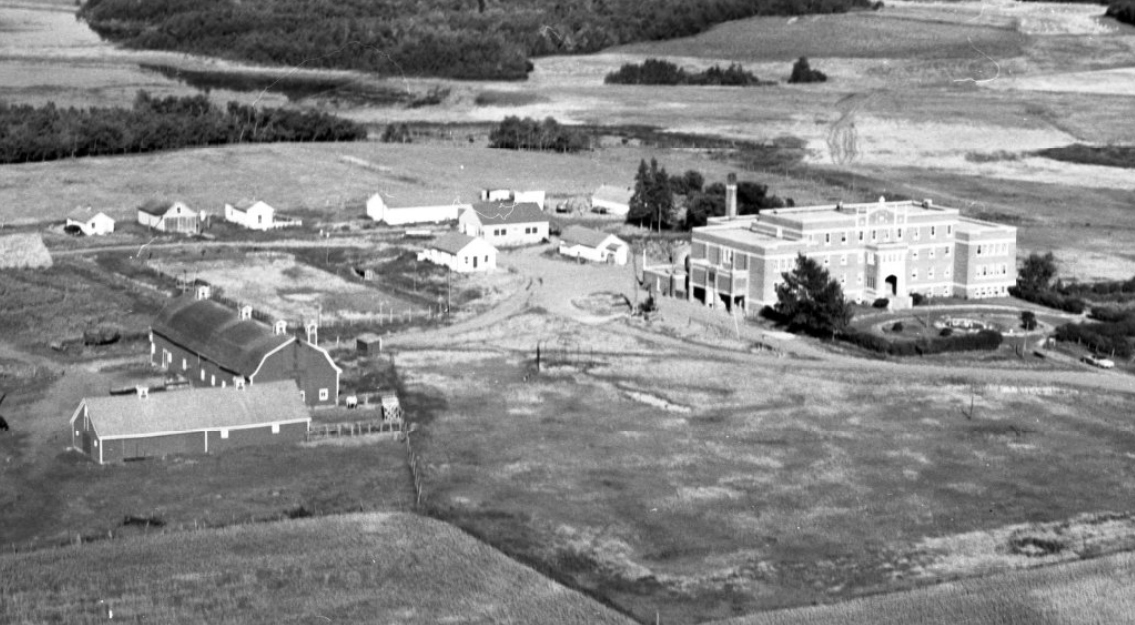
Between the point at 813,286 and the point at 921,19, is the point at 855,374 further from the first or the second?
the point at 921,19

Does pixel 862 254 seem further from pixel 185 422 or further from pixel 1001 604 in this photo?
pixel 1001 604

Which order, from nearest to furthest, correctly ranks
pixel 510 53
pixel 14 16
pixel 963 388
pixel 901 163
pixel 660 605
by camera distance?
pixel 660 605, pixel 963 388, pixel 901 163, pixel 510 53, pixel 14 16

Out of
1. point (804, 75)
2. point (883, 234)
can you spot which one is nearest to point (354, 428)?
point (883, 234)

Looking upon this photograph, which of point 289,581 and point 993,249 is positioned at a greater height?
point 993,249

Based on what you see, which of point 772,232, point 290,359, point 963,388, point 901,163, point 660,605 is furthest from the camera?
point 901,163

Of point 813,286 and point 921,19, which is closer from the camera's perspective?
point 813,286

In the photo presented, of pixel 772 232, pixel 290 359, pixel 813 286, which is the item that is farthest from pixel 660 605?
pixel 772 232

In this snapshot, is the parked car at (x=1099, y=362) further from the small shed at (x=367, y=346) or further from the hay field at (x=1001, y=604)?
the small shed at (x=367, y=346)
